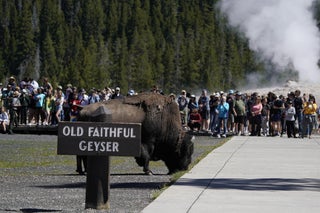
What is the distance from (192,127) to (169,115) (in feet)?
51.3

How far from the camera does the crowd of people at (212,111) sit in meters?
29.8

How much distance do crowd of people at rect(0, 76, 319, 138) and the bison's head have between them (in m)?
14.0

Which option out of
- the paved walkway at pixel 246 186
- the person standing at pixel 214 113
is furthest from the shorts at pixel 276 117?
the paved walkway at pixel 246 186

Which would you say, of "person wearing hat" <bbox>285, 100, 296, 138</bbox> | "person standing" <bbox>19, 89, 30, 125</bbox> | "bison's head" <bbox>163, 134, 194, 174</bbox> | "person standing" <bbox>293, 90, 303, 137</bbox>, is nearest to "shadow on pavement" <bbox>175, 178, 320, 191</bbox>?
"bison's head" <bbox>163, 134, 194, 174</bbox>

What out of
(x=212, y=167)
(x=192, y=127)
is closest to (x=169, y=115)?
(x=212, y=167)

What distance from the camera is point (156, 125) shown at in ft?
48.2

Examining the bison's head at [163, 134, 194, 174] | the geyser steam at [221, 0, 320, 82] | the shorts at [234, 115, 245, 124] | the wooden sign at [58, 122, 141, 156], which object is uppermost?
the geyser steam at [221, 0, 320, 82]

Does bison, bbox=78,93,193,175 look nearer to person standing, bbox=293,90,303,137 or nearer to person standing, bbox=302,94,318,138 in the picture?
person standing, bbox=302,94,318,138

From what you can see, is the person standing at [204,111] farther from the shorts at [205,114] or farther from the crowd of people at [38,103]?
the crowd of people at [38,103]

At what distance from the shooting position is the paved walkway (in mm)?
9961

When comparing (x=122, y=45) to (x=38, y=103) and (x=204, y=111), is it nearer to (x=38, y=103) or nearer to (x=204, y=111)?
(x=204, y=111)

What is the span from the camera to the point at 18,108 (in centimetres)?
3031

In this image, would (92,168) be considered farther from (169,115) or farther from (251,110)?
(251,110)

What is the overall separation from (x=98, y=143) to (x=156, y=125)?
5013 millimetres
